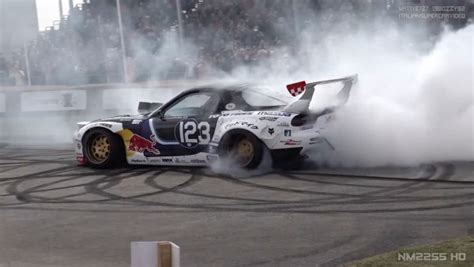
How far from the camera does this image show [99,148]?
408 inches

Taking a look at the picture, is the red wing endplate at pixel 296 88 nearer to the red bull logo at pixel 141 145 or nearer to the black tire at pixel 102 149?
the red bull logo at pixel 141 145

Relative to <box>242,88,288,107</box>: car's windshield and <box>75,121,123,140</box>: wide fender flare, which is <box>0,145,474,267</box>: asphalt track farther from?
<box>242,88,288,107</box>: car's windshield

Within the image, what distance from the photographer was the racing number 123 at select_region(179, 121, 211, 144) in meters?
9.49

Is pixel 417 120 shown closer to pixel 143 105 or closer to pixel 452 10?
pixel 143 105

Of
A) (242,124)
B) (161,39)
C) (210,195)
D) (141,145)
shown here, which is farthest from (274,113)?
(161,39)

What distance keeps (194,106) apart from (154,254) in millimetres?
6483

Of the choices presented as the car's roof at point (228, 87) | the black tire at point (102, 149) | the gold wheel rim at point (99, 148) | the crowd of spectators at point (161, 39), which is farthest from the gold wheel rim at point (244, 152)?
the crowd of spectators at point (161, 39)

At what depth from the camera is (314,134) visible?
9.08m

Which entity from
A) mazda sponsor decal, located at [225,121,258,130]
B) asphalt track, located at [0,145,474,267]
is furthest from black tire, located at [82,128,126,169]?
mazda sponsor decal, located at [225,121,258,130]

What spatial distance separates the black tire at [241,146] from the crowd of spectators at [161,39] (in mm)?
5079

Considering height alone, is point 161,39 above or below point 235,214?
above

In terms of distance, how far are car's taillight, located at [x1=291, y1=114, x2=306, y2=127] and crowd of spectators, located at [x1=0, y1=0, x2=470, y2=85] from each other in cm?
515

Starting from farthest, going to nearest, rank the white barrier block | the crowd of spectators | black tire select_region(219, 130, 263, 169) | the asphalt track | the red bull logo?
the crowd of spectators → the red bull logo → black tire select_region(219, 130, 263, 169) → the asphalt track → the white barrier block

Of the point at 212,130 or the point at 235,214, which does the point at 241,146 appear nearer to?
the point at 212,130
